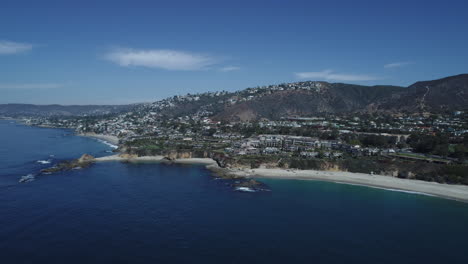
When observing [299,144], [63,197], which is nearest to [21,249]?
[63,197]

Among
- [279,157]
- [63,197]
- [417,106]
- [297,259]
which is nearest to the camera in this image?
[297,259]

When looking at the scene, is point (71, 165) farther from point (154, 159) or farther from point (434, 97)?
point (434, 97)

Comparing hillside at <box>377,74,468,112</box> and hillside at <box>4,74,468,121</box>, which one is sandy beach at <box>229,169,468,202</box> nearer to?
hillside at <box>377,74,468,112</box>

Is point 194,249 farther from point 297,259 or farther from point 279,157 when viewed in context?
point 279,157

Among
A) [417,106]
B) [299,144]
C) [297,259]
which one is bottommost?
[297,259]

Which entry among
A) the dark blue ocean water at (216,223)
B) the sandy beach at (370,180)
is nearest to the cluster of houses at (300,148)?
the sandy beach at (370,180)

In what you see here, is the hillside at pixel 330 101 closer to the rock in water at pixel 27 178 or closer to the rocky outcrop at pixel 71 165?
the rocky outcrop at pixel 71 165
